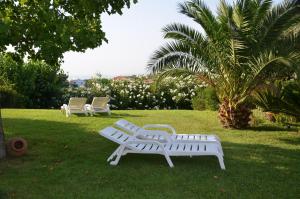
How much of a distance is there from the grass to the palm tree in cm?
200

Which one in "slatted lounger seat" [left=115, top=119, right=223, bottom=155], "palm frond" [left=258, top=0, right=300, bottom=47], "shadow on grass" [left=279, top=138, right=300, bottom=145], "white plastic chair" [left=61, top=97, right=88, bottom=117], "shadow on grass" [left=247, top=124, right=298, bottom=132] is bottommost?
"shadow on grass" [left=279, top=138, right=300, bottom=145]

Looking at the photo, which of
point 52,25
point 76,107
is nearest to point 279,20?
point 52,25

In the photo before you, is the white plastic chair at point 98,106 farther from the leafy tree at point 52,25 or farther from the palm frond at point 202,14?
the leafy tree at point 52,25

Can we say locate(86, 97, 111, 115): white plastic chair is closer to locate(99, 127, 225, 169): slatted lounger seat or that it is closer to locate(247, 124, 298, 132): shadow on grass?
locate(247, 124, 298, 132): shadow on grass

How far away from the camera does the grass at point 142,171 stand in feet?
20.5

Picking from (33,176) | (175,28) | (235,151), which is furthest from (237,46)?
(33,176)

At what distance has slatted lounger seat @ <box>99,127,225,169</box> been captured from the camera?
7.67m

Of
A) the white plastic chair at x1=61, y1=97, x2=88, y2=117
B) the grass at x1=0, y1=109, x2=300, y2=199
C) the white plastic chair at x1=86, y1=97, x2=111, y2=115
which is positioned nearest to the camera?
the grass at x1=0, y1=109, x2=300, y2=199

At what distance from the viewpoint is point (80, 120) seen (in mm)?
14711

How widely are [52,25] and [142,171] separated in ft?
10.9

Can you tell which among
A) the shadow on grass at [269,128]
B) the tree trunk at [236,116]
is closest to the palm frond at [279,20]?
the tree trunk at [236,116]

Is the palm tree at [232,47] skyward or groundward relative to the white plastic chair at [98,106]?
skyward

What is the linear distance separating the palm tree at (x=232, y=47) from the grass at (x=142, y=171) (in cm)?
200

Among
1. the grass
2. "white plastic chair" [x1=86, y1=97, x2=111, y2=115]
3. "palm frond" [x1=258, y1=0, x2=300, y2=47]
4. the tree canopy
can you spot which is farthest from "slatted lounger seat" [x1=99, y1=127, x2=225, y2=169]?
"white plastic chair" [x1=86, y1=97, x2=111, y2=115]
